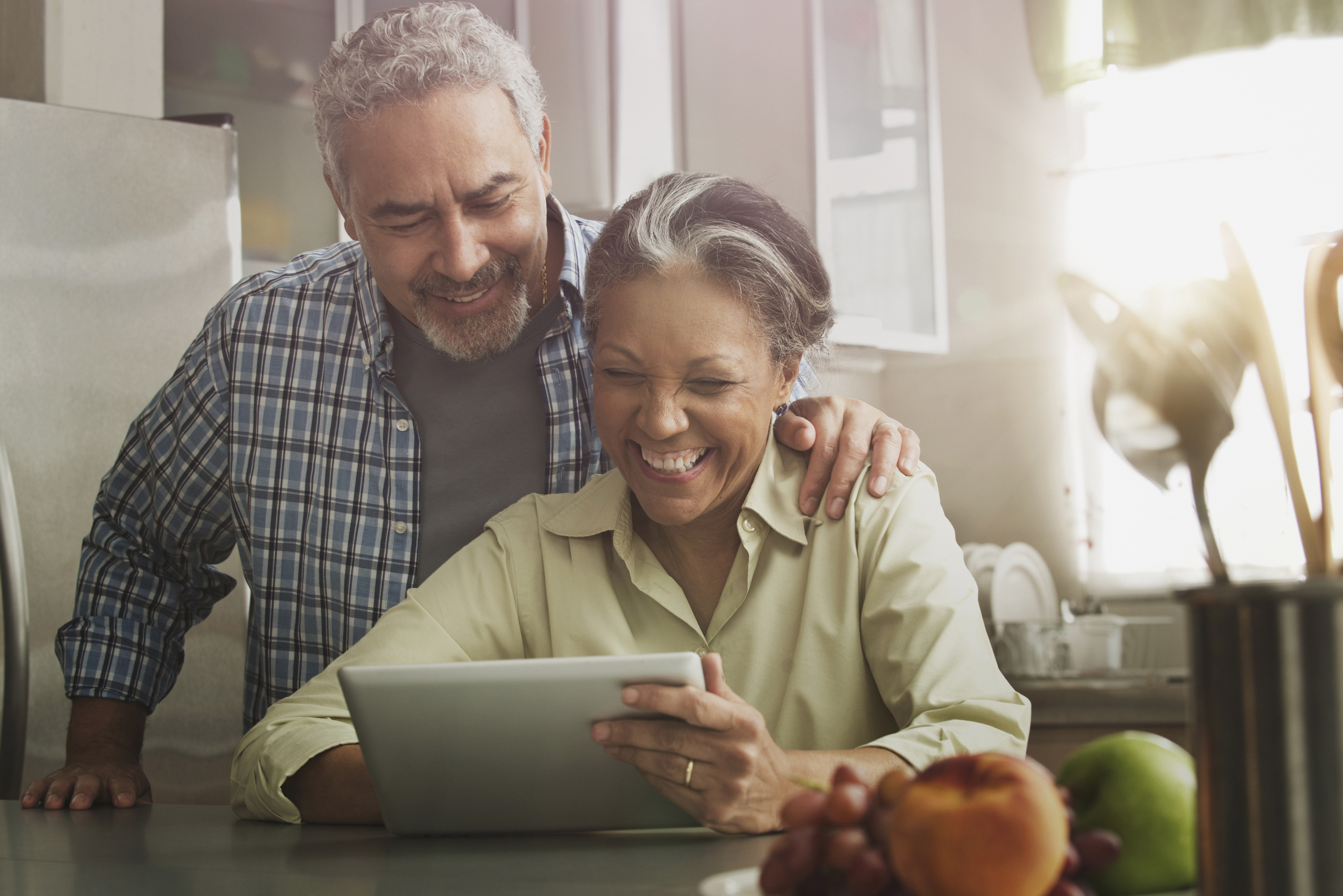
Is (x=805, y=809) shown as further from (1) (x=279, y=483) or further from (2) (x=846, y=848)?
(1) (x=279, y=483)

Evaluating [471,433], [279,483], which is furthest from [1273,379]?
[279,483]

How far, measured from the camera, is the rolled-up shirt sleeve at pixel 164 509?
67.5 inches

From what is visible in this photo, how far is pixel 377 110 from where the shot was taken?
1.50 metres

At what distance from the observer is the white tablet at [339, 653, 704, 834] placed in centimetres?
80

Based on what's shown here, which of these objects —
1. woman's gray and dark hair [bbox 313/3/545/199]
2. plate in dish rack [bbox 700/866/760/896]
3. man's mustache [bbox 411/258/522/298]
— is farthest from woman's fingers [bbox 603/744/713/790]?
woman's gray and dark hair [bbox 313/3/545/199]

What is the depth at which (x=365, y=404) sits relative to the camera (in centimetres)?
171

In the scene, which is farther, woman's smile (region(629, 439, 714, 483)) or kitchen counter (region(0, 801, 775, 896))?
woman's smile (region(629, 439, 714, 483))

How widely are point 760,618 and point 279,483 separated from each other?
82 cm

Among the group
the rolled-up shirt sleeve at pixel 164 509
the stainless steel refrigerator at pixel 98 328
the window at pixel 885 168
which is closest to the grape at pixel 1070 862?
the rolled-up shirt sleeve at pixel 164 509

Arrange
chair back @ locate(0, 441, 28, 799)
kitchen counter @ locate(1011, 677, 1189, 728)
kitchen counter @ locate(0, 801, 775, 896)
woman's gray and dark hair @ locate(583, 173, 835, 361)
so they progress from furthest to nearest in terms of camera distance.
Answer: kitchen counter @ locate(1011, 677, 1189, 728), chair back @ locate(0, 441, 28, 799), woman's gray and dark hair @ locate(583, 173, 835, 361), kitchen counter @ locate(0, 801, 775, 896)

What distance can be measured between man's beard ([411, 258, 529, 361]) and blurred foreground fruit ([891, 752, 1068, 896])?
1.23 metres

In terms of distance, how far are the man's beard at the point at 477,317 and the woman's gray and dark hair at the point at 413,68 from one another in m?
0.19

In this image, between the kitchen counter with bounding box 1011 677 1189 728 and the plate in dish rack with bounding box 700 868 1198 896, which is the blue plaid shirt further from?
the kitchen counter with bounding box 1011 677 1189 728

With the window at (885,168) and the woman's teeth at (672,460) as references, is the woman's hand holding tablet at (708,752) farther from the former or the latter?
the window at (885,168)
